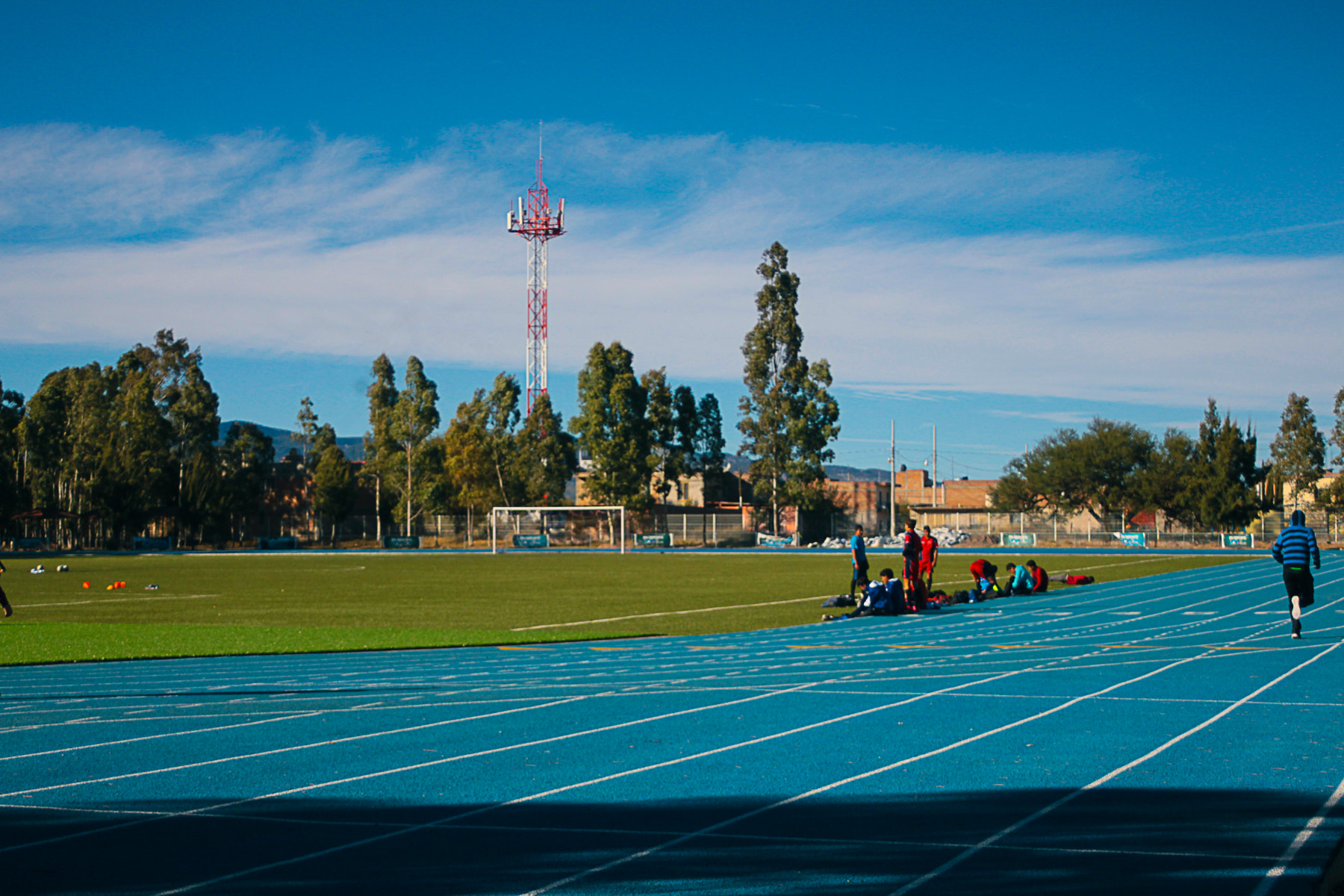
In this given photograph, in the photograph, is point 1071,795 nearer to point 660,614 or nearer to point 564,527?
point 660,614

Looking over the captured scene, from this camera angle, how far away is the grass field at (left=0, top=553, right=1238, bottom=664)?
50.3ft

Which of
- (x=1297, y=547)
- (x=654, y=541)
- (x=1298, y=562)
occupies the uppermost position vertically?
(x=1297, y=547)

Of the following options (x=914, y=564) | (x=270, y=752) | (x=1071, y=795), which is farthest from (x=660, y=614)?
(x=1071, y=795)

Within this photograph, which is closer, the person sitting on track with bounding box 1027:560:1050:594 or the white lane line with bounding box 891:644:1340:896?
the white lane line with bounding box 891:644:1340:896

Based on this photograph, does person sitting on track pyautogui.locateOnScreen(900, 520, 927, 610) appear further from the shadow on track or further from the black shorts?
the shadow on track

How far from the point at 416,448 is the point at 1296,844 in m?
76.8

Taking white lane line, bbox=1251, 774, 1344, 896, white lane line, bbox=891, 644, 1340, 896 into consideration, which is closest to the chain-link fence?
white lane line, bbox=891, 644, 1340, 896

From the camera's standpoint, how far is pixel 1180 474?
7325 centimetres

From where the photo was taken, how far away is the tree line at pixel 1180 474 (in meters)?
68.9

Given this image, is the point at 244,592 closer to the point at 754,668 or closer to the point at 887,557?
the point at 754,668

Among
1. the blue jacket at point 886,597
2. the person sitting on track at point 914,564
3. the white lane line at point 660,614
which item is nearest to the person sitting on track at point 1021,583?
the white lane line at point 660,614

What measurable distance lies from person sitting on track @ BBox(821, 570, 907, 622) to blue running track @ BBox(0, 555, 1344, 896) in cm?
716

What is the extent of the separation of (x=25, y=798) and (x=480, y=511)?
235ft

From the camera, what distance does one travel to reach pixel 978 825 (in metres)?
5.49
